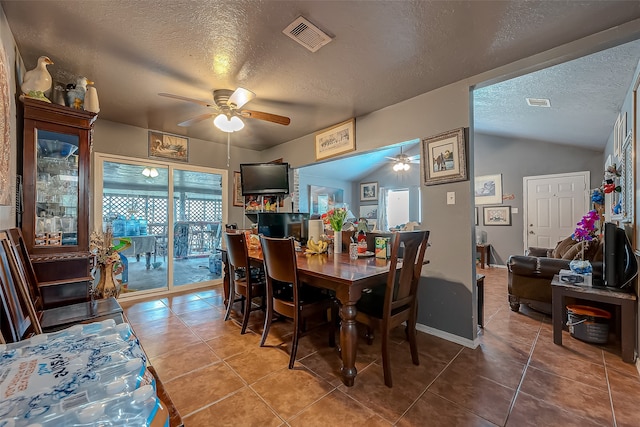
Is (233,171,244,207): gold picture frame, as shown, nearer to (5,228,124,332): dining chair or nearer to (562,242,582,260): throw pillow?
(5,228,124,332): dining chair

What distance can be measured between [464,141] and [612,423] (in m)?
2.06

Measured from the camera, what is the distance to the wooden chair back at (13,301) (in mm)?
1269

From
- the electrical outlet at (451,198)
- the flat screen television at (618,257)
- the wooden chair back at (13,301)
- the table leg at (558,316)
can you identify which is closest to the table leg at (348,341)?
the electrical outlet at (451,198)

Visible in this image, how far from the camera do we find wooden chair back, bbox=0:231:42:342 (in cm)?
127

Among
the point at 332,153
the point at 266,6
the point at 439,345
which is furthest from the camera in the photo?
the point at 332,153

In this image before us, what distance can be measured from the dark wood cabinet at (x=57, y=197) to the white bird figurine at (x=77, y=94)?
0.47ft

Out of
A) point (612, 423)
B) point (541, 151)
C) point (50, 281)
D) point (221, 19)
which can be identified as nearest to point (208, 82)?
point (221, 19)

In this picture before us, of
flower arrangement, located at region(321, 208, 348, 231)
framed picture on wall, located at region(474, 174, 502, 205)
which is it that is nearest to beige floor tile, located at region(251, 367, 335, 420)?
flower arrangement, located at region(321, 208, 348, 231)

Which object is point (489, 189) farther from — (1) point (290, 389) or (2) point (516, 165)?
(1) point (290, 389)

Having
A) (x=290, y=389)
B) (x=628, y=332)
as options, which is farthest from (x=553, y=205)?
(x=290, y=389)

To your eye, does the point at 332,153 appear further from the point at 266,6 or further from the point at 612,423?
the point at 612,423

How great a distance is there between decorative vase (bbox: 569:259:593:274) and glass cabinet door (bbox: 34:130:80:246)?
4.58 metres

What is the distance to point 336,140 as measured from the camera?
353 centimetres

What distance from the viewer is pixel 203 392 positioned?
172 centimetres
